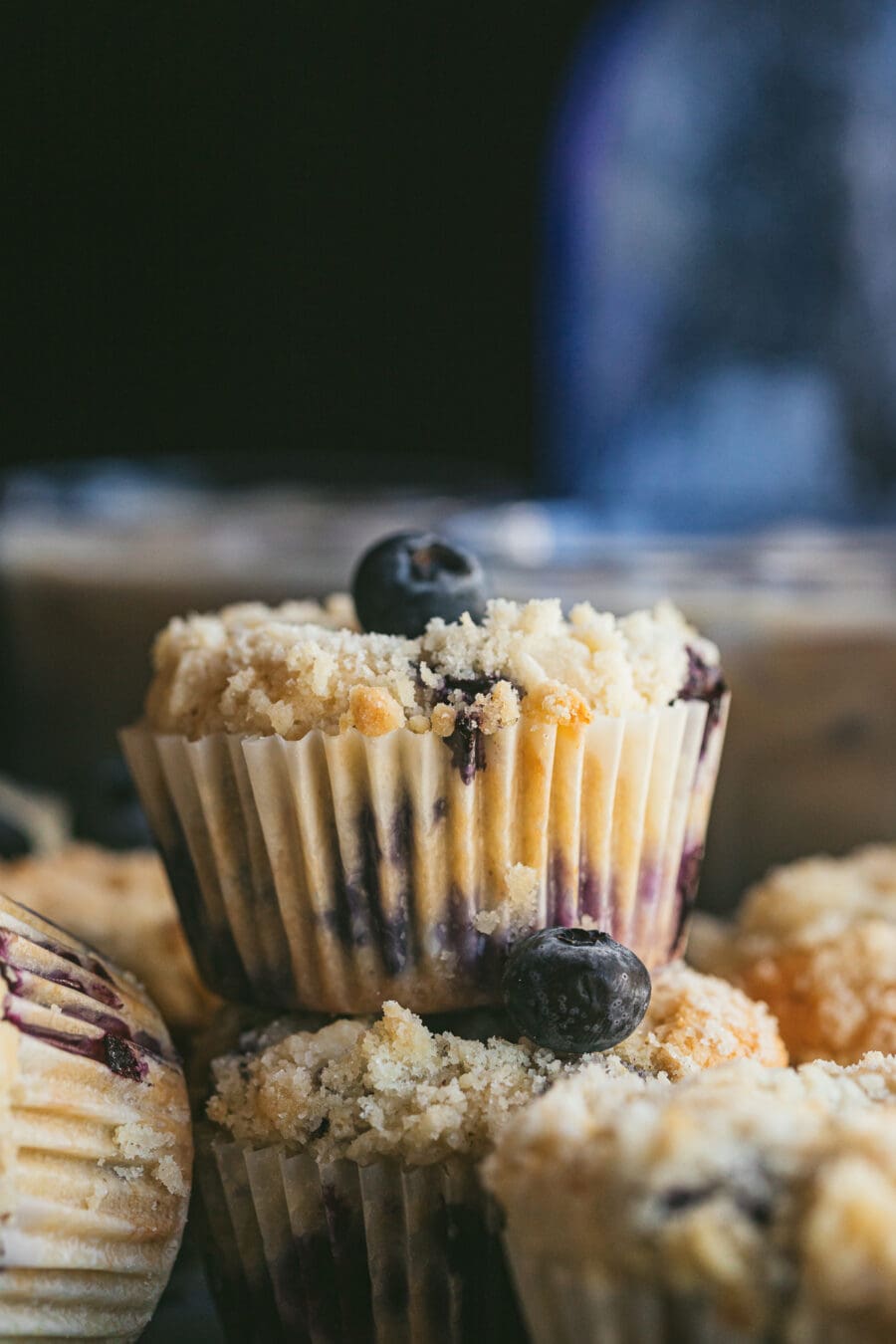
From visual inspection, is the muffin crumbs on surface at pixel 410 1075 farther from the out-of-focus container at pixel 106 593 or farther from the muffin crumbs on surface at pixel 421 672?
the out-of-focus container at pixel 106 593

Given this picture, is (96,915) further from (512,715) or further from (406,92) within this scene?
(406,92)

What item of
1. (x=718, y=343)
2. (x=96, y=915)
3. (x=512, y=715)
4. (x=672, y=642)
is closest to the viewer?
(x=512, y=715)

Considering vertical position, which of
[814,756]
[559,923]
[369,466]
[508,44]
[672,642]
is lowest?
[369,466]

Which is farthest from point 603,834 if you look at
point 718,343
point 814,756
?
point 718,343

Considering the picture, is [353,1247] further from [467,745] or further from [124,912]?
[124,912]

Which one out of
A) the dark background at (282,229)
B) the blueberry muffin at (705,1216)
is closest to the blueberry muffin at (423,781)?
the blueberry muffin at (705,1216)

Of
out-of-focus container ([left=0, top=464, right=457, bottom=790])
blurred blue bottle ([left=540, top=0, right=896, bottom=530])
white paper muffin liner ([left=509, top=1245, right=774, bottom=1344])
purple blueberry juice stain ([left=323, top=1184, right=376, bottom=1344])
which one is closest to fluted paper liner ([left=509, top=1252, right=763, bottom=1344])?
white paper muffin liner ([left=509, top=1245, right=774, bottom=1344])

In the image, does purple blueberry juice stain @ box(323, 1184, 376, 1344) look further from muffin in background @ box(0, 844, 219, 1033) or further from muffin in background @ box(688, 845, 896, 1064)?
muffin in background @ box(688, 845, 896, 1064)
